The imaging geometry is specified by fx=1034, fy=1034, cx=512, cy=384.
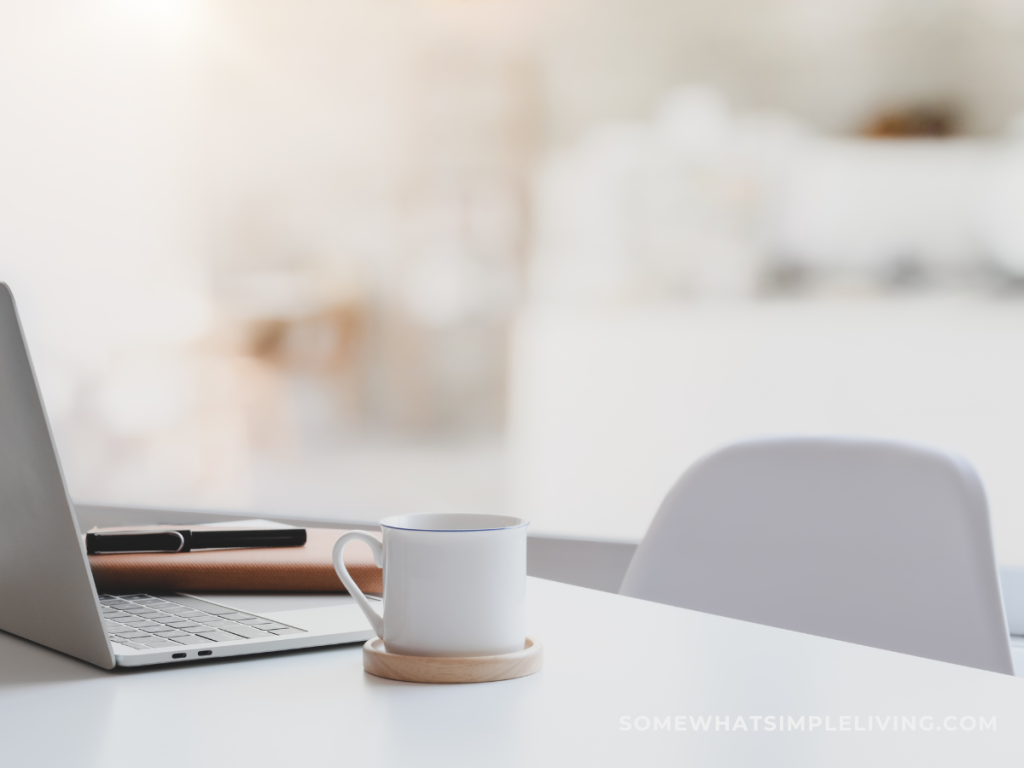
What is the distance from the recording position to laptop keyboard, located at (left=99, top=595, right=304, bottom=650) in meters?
0.65

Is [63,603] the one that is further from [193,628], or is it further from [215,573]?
[215,573]

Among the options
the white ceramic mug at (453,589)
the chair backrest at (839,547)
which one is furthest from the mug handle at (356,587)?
the chair backrest at (839,547)

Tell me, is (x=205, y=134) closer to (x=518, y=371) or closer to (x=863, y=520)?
(x=518, y=371)

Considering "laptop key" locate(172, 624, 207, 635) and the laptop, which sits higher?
the laptop

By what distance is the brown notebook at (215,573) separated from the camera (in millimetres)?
816

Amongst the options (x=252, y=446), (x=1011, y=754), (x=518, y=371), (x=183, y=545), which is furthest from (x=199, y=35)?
(x=1011, y=754)

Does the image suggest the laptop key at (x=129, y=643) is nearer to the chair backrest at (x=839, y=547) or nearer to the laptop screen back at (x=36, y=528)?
the laptop screen back at (x=36, y=528)

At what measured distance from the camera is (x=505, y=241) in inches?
68.6

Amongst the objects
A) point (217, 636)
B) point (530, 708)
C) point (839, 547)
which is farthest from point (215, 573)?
point (839, 547)

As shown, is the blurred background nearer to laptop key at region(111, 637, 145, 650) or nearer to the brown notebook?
the brown notebook

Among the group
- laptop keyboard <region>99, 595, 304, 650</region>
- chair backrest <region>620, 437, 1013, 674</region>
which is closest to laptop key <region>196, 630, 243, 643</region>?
laptop keyboard <region>99, 595, 304, 650</region>

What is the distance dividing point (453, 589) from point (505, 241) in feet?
3.98

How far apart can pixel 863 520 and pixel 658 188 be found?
29.9 inches

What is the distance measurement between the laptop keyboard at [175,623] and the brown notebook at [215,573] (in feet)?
0.05
